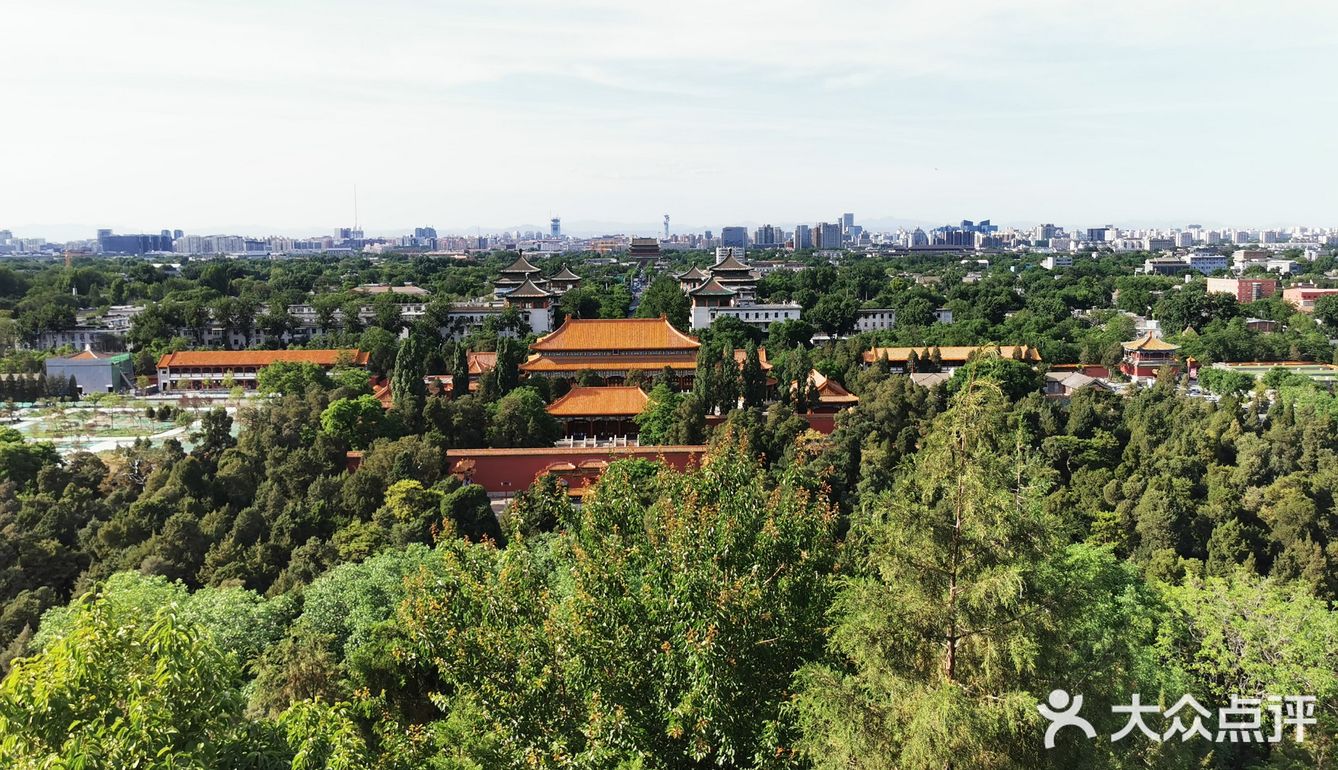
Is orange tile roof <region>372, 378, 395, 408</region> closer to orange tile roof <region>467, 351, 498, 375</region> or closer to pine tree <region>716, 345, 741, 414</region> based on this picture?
orange tile roof <region>467, 351, 498, 375</region>

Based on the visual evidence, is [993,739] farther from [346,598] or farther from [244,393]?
[244,393]

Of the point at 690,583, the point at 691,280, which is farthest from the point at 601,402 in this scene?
the point at 691,280

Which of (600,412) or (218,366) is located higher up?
(218,366)

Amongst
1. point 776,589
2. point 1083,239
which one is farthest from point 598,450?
point 1083,239

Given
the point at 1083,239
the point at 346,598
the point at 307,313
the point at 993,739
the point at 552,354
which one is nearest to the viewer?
the point at 993,739

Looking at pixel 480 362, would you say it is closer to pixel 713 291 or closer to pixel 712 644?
pixel 713 291

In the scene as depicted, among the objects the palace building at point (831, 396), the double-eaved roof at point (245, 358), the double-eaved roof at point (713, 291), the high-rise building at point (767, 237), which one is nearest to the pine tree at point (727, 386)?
the palace building at point (831, 396)

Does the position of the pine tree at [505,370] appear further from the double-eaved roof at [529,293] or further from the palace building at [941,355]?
the double-eaved roof at [529,293]
